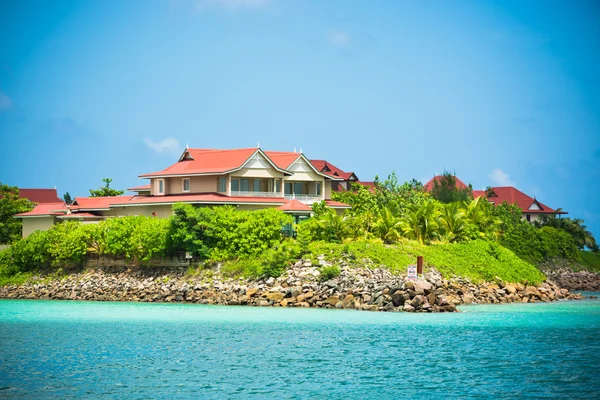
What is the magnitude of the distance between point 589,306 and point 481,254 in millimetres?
7538

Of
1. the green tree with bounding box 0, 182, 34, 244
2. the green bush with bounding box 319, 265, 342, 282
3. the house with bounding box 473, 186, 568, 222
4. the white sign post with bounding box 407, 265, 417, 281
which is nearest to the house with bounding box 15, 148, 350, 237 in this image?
the green tree with bounding box 0, 182, 34, 244

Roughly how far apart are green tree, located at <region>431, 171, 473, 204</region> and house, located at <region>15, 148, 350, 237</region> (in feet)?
40.1

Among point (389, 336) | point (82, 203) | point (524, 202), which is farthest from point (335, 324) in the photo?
point (524, 202)

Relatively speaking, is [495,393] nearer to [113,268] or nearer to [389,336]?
[389,336]

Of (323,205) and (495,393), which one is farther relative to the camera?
(323,205)

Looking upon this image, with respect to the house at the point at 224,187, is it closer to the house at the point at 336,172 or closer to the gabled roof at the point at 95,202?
the gabled roof at the point at 95,202

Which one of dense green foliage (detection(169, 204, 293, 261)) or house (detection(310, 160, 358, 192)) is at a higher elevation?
house (detection(310, 160, 358, 192))

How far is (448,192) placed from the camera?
68.6 metres

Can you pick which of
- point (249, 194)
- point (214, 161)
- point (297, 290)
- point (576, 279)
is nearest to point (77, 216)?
point (214, 161)

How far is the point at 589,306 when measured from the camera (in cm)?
4272

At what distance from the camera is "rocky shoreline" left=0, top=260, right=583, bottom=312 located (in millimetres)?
37812

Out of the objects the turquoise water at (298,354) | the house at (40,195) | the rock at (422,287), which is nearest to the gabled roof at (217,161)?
the turquoise water at (298,354)

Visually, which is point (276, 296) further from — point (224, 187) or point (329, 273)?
point (224, 187)

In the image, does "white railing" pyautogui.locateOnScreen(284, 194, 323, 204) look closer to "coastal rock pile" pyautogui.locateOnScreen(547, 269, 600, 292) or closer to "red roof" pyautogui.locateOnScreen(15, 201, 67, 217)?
"red roof" pyautogui.locateOnScreen(15, 201, 67, 217)
